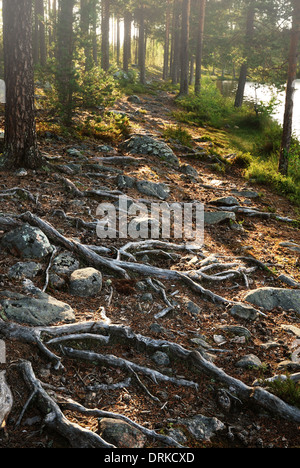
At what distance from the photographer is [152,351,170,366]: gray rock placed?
4152mm

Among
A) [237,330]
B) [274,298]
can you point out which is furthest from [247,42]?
[237,330]

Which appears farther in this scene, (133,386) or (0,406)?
(133,386)

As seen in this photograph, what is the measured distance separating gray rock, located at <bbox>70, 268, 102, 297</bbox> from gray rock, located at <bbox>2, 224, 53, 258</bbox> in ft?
2.21

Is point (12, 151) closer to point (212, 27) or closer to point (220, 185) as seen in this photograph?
point (220, 185)

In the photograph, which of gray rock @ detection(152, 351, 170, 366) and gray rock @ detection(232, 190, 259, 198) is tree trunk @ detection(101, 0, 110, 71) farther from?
gray rock @ detection(152, 351, 170, 366)

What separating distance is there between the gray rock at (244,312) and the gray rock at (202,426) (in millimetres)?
2119

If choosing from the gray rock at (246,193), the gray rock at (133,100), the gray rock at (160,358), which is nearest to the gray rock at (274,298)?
the gray rock at (160,358)

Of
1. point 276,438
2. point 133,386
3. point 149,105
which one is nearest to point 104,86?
point 133,386

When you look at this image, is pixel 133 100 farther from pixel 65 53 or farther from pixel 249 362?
pixel 249 362

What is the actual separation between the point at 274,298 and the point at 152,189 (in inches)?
181

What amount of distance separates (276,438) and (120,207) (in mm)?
5504

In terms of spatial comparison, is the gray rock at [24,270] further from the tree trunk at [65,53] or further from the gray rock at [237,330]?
the tree trunk at [65,53]

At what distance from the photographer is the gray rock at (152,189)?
9.19 metres

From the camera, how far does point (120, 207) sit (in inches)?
310
